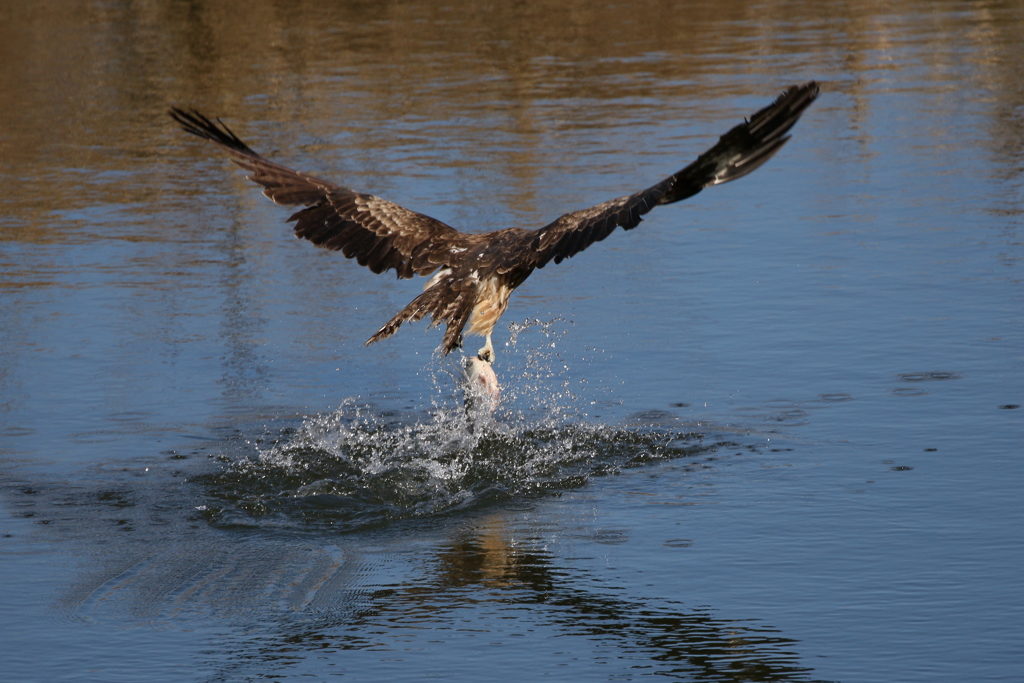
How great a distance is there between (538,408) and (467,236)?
111 centimetres

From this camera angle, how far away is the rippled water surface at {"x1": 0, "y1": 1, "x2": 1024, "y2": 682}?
567cm

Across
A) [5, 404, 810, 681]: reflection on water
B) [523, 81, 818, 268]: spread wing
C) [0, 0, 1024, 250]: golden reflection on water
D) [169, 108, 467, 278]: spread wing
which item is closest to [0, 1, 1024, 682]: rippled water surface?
[5, 404, 810, 681]: reflection on water

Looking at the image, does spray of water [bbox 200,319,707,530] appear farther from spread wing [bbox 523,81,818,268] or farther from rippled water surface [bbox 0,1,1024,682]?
spread wing [bbox 523,81,818,268]

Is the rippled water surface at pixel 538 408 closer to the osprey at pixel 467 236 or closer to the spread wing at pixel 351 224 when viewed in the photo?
the osprey at pixel 467 236

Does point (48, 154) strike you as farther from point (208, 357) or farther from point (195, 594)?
point (195, 594)

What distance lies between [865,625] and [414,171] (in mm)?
9364

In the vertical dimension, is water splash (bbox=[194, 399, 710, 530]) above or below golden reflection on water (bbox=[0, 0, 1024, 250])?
below

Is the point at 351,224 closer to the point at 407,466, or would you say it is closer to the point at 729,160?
the point at 407,466

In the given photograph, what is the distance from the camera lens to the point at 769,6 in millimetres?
26078

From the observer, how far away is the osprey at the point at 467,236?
6844mm

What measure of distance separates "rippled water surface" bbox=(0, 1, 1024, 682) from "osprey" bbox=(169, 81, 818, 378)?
0.68m

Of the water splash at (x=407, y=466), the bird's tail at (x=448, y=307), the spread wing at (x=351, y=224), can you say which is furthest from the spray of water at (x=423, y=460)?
the spread wing at (x=351, y=224)

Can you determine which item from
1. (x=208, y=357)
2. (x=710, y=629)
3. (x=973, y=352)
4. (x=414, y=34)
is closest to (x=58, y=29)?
(x=414, y=34)

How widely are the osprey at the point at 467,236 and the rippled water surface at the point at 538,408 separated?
68 cm
